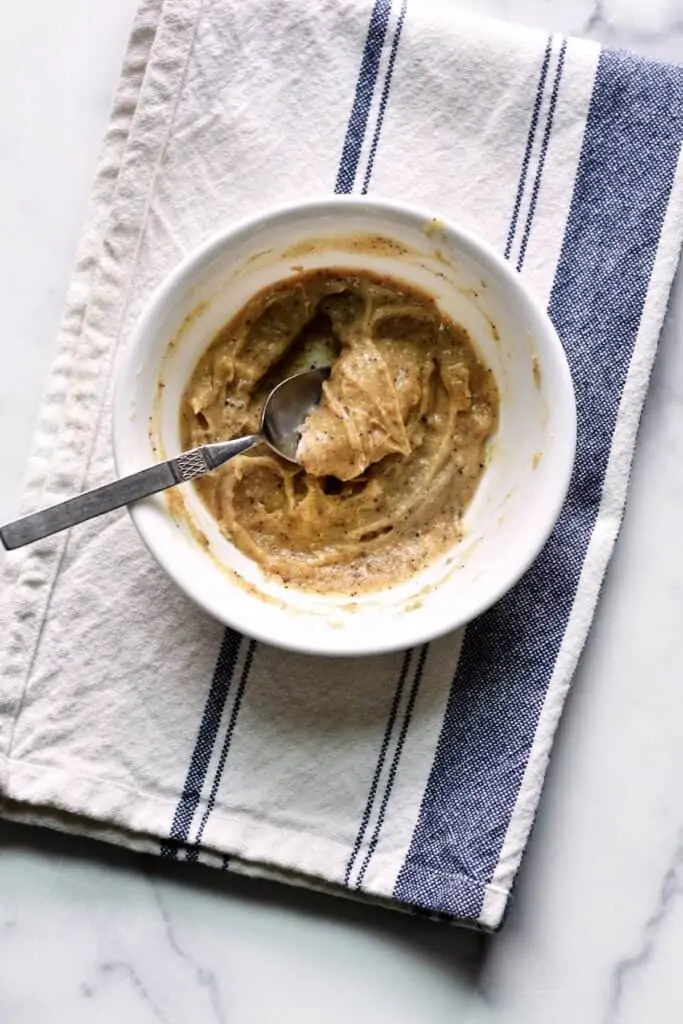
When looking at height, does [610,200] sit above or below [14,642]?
above

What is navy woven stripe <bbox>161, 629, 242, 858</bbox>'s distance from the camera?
5.00ft

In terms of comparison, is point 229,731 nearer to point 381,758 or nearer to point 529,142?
point 381,758

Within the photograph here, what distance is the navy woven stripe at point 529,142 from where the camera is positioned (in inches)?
60.3

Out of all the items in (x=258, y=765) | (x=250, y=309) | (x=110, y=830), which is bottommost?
(x=110, y=830)

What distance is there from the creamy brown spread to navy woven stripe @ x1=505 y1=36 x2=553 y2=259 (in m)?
0.15

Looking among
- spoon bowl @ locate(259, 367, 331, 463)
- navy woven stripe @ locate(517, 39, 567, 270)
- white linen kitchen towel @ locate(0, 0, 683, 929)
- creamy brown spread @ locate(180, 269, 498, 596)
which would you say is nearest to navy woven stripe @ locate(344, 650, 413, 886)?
white linen kitchen towel @ locate(0, 0, 683, 929)

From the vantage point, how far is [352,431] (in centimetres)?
149

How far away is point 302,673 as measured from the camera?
5.00ft

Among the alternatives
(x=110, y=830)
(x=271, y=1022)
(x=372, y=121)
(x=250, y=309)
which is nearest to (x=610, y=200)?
(x=372, y=121)

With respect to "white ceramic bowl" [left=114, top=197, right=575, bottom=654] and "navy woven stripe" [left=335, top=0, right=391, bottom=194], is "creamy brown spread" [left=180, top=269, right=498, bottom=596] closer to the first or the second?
"white ceramic bowl" [left=114, top=197, right=575, bottom=654]

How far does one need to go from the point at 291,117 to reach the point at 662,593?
30.4 inches

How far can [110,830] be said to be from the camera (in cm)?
154

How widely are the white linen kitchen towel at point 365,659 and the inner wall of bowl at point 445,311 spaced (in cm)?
8

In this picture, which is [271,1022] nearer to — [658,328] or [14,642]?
[14,642]
